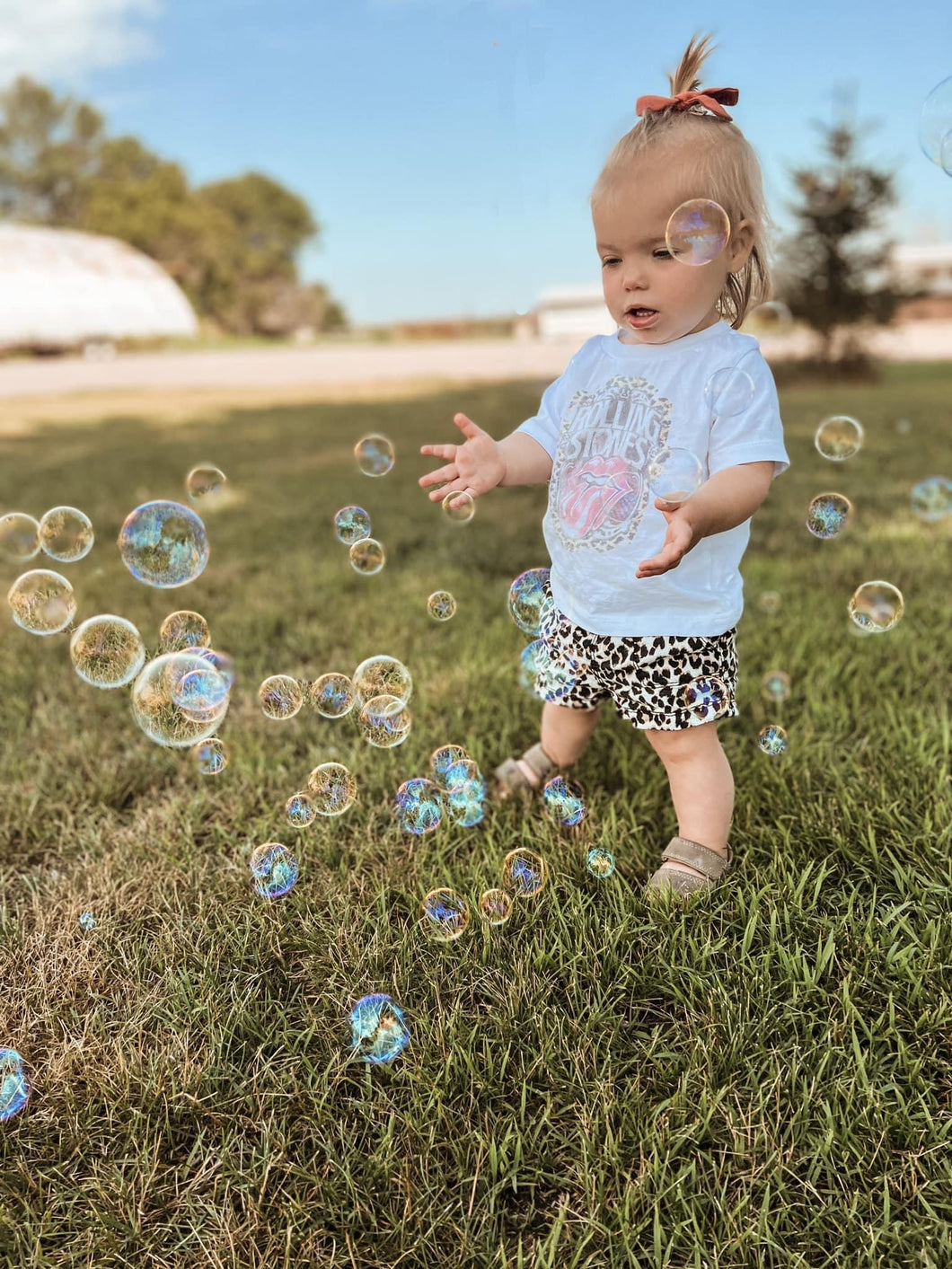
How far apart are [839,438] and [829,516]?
18.5 inches

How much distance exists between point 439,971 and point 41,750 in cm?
153

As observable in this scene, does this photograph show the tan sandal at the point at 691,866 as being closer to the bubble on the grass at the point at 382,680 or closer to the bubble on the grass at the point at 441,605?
the bubble on the grass at the point at 382,680

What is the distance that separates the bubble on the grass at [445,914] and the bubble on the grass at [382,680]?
64cm

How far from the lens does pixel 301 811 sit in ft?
7.15

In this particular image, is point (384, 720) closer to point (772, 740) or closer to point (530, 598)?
point (530, 598)

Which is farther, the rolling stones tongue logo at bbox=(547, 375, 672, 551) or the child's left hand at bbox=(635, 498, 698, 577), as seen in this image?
the rolling stones tongue logo at bbox=(547, 375, 672, 551)

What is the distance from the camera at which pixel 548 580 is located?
7.51 ft

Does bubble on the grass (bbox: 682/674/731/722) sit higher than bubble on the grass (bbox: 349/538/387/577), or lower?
lower

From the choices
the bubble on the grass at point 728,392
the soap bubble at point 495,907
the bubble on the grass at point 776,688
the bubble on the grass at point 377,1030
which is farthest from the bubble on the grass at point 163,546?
the bubble on the grass at point 776,688

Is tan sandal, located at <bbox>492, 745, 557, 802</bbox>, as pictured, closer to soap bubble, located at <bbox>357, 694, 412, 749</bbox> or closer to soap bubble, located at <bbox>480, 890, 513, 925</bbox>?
soap bubble, located at <bbox>357, 694, 412, 749</bbox>

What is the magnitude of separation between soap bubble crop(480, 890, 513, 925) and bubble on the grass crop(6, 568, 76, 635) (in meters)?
1.44

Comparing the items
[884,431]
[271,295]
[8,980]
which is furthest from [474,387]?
[271,295]

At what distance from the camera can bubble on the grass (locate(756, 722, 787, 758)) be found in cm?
232

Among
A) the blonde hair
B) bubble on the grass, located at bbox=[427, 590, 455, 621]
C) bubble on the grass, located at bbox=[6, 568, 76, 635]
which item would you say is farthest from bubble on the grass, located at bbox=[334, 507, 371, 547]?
the blonde hair
